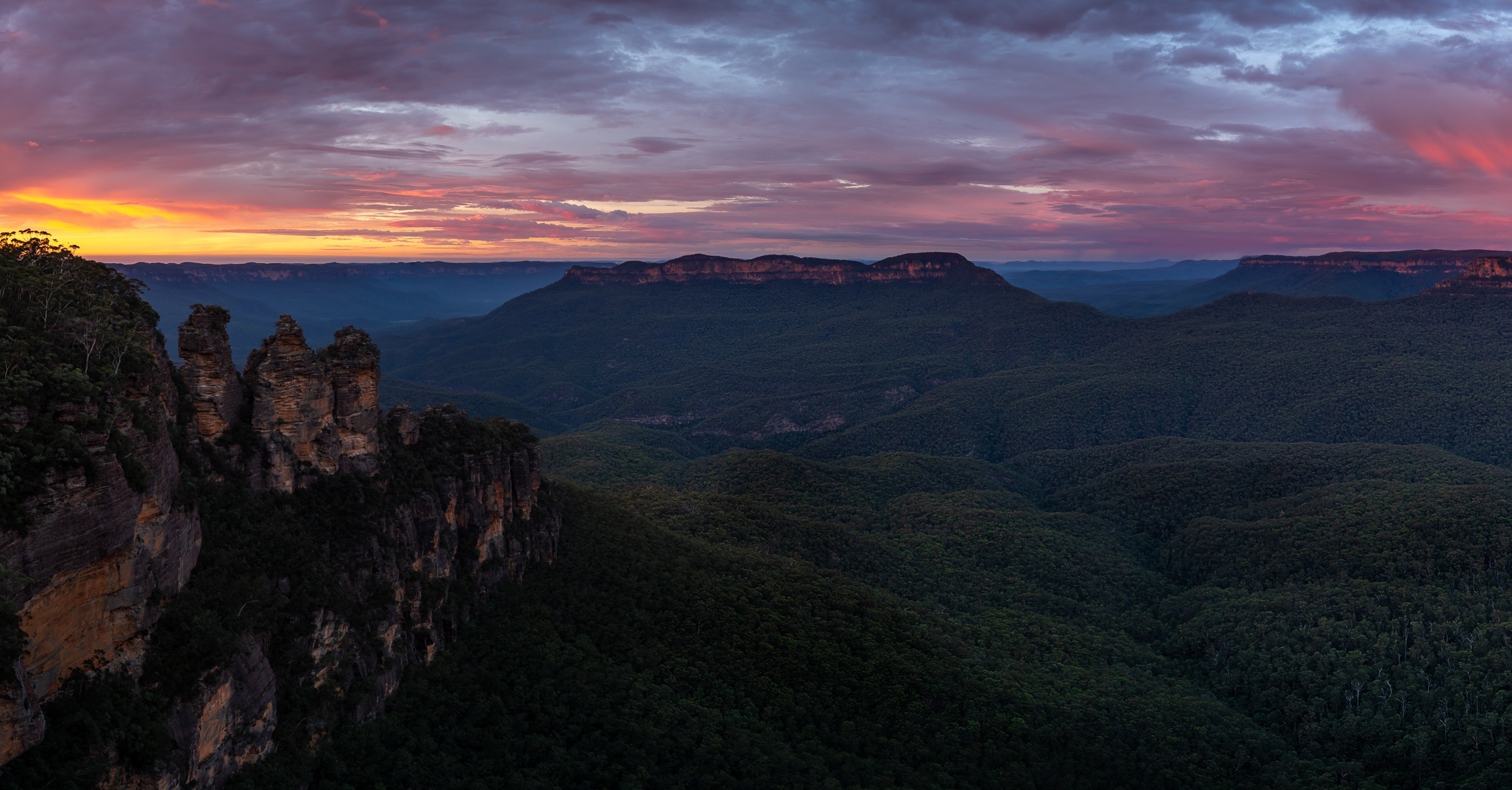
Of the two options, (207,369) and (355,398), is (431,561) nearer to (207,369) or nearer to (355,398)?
(355,398)

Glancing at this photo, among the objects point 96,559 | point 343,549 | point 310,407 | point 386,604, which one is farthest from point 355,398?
point 96,559

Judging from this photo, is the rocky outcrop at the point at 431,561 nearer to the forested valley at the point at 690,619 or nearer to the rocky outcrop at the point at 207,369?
the forested valley at the point at 690,619

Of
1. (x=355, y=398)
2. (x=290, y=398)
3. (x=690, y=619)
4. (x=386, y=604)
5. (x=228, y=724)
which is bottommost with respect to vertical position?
(x=690, y=619)

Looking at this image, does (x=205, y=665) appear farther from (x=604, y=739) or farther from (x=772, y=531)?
(x=772, y=531)

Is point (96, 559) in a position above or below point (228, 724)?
above

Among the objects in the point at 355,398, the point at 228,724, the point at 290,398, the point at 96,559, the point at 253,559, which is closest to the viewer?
the point at 96,559

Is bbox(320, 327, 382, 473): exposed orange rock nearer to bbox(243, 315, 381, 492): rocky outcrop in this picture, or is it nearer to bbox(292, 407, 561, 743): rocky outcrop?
bbox(243, 315, 381, 492): rocky outcrop

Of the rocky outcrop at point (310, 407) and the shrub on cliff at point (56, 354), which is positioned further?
the rocky outcrop at point (310, 407)

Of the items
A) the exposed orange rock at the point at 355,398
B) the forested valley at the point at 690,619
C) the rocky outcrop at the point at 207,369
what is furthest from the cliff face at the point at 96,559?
the exposed orange rock at the point at 355,398
